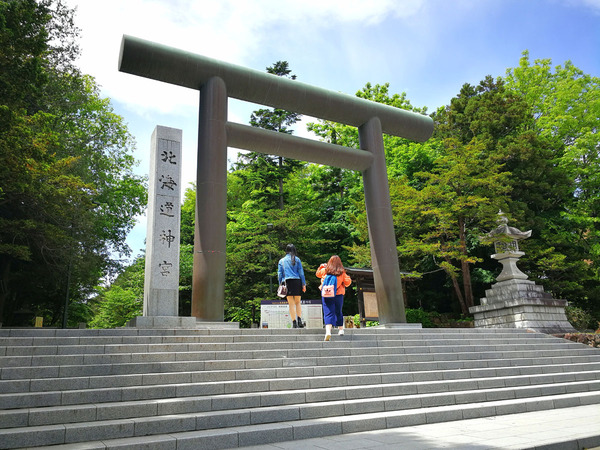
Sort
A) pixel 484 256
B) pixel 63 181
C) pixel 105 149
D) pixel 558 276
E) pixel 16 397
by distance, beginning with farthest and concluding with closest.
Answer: pixel 105 149, pixel 484 256, pixel 558 276, pixel 63 181, pixel 16 397

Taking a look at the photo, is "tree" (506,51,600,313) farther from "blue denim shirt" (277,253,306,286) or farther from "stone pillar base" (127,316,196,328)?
"stone pillar base" (127,316,196,328)

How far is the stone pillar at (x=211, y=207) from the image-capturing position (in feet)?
32.4

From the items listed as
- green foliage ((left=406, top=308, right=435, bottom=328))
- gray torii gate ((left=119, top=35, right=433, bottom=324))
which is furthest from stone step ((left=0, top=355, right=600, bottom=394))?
green foliage ((left=406, top=308, right=435, bottom=328))

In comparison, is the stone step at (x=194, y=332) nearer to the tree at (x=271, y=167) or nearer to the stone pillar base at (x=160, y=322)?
the stone pillar base at (x=160, y=322)

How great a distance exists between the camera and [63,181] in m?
16.2

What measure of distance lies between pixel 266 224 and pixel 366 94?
41.3 ft

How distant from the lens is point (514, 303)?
1373 centimetres

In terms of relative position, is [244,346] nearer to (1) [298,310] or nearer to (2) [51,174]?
(1) [298,310]

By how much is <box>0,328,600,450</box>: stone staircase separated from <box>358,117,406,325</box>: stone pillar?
301 cm

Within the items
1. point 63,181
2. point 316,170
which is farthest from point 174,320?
point 316,170

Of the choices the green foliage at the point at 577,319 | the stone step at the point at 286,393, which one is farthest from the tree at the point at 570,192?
the stone step at the point at 286,393

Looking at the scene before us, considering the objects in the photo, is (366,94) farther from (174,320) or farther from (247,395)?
(247,395)

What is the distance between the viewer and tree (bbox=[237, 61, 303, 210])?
24.4 meters

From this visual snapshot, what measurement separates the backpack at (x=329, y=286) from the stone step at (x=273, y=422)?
267 centimetres
